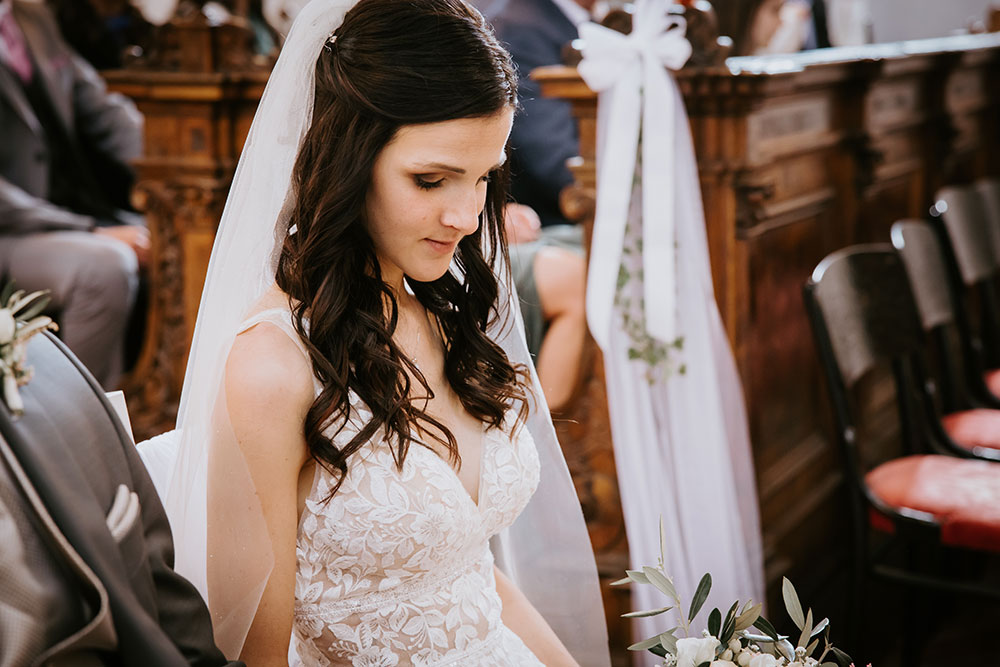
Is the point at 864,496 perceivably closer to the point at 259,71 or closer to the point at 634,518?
the point at 634,518

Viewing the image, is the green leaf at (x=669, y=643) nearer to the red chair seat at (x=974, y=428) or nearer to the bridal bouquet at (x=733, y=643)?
the bridal bouquet at (x=733, y=643)

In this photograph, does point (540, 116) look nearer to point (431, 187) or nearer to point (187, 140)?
point (187, 140)

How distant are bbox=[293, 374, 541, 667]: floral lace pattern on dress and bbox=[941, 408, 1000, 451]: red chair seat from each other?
6.29 ft

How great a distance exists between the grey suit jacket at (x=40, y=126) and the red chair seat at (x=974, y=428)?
2.91 metres

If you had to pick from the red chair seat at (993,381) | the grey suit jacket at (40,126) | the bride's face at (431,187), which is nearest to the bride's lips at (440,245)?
the bride's face at (431,187)

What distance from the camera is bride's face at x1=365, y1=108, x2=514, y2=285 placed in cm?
135

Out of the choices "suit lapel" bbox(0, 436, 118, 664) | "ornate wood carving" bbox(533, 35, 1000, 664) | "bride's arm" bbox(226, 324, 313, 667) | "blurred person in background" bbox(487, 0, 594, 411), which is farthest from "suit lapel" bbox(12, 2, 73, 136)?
"suit lapel" bbox(0, 436, 118, 664)

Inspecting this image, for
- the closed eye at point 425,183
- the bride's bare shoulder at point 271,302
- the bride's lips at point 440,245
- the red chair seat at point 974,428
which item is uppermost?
the closed eye at point 425,183

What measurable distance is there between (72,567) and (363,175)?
58 centimetres

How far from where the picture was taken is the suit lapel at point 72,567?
0.99 m

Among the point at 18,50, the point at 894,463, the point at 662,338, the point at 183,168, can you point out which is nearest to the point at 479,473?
the point at 662,338

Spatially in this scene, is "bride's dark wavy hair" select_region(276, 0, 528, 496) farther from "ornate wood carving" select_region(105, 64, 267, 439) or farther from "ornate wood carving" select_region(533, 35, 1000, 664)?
"ornate wood carving" select_region(105, 64, 267, 439)

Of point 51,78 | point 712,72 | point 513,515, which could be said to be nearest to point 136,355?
point 51,78

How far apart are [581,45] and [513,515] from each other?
4.70ft
